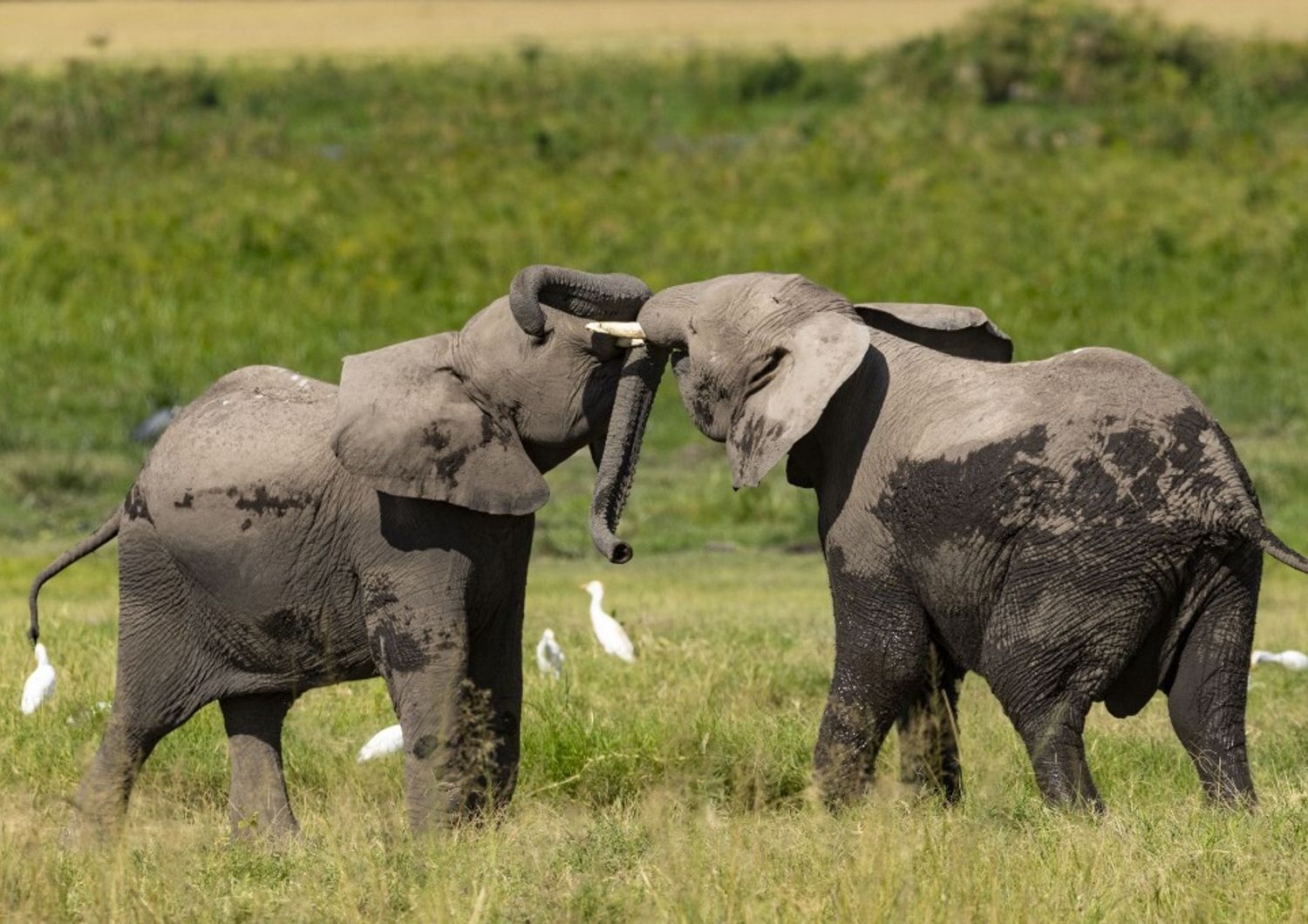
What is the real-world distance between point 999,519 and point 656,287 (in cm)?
1760

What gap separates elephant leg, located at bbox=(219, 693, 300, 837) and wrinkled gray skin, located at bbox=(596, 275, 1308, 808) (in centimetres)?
145

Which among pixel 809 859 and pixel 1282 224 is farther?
pixel 1282 224

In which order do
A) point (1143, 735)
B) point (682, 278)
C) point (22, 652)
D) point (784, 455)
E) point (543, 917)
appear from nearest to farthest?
point (543, 917) → point (784, 455) → point (1143, 735) → point (22, 652) → point (682, 278)

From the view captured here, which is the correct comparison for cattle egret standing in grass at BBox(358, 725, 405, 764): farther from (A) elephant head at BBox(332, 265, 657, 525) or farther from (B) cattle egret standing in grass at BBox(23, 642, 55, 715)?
(A) elephant head at BBox(332, 265, 657, 525)

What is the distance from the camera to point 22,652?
10.1 m

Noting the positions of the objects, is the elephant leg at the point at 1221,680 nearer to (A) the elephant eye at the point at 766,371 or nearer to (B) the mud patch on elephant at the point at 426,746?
(A) the elephant eye at the point at 766,371

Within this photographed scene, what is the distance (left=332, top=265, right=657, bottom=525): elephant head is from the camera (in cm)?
680

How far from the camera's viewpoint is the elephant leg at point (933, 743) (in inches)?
285

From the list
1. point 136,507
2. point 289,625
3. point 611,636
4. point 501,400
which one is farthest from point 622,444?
point 611,636

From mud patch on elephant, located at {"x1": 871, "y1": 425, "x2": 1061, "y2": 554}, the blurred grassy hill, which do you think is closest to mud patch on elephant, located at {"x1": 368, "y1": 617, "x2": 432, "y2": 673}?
mud patch on elephant, located at {"x1": 871, "y1": 425, "x2": 1061, "y2": 554}

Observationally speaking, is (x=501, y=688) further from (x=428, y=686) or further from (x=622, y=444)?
(x=622, y=444)

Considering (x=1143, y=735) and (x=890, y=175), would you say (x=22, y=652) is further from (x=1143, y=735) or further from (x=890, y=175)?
(x=890, y=175)

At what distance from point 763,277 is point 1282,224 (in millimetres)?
19103

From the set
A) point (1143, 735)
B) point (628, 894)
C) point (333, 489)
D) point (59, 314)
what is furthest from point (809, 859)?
point (59, 314)
